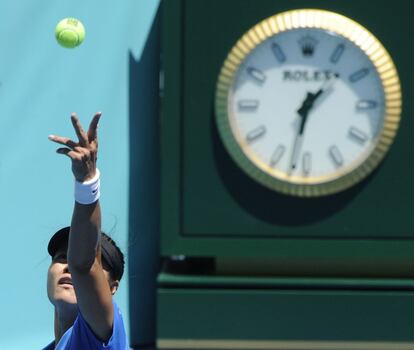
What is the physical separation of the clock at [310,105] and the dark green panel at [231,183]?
2 cm

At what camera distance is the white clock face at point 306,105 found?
1410mm

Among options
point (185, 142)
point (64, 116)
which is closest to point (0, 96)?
point (64, 116)

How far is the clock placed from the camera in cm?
140

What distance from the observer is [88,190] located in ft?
5.16

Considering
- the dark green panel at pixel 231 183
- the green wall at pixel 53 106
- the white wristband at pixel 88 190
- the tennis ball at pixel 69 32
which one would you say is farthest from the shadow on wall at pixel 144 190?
the dark green panel at pixel 231 183

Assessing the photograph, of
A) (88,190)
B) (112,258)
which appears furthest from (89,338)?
(88,190)

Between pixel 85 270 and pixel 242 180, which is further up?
pixel 242 180

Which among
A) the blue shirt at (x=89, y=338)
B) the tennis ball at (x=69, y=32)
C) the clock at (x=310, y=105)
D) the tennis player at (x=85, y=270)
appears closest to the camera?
the clock at (x=310, y=105)

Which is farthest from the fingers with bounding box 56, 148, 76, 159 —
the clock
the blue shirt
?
the blue shirt

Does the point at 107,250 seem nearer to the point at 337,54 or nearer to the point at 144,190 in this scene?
the point at 144,190

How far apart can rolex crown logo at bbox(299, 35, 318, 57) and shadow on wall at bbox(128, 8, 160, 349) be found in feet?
2.29

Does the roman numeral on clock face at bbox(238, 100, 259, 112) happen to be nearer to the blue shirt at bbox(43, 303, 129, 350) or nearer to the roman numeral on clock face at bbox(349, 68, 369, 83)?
the roman numeral on clock face at bbox(349, 68, 369, 83)

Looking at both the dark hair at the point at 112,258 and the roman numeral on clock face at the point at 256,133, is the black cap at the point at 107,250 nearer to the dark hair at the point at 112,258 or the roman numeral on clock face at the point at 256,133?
the dark hair at the point at 112,258

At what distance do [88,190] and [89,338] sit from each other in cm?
43
